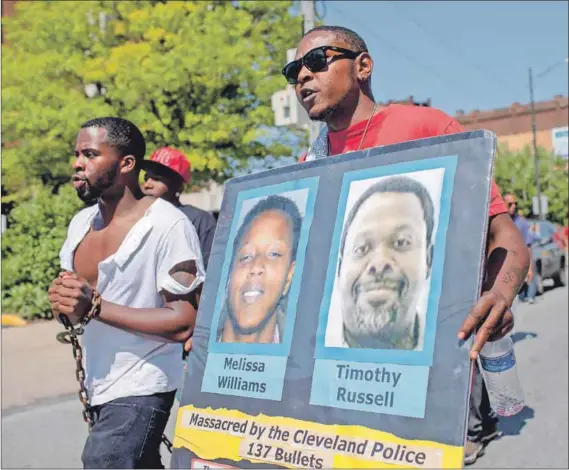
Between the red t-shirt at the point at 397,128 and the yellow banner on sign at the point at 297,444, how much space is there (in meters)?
0.84

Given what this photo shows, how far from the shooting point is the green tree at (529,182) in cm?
4662

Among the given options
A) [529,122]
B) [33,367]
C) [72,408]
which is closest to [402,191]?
[72,408]

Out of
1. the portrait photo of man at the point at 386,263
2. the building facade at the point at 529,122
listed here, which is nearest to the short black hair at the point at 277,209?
the portrait photo of man at the point at 386,263

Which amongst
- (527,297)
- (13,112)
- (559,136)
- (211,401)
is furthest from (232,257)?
(559,136)

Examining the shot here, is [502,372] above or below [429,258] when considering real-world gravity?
below

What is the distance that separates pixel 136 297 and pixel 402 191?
121 cm

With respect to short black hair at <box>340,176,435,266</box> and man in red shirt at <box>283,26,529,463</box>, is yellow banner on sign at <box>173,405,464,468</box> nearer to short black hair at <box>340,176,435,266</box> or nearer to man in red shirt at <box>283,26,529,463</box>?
short black hair at <box>340,176,435,266</box>

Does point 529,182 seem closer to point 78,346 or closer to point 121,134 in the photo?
point 121,134

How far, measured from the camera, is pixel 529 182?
46.6 metres

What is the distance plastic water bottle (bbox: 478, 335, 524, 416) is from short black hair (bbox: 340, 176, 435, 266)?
0.32 metres

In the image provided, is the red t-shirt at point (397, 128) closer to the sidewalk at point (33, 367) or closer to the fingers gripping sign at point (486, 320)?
the fingers gripping sign at point (486, 320)

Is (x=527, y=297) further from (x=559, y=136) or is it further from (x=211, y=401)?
(x=559, y=136)

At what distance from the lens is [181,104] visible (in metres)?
17.0

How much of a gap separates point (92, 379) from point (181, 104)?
49.0ft
